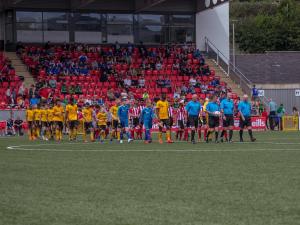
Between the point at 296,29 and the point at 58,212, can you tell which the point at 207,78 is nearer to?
the point at 296,29

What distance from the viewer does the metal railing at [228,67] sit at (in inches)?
2003

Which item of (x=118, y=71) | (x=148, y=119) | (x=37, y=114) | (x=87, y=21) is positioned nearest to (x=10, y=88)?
(x=118, y=71)

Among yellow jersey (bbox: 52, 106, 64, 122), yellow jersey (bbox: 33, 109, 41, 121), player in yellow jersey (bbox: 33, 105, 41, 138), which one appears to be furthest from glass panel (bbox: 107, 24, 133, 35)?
yellow jersey (bbox: 52, 106, 64, 122)

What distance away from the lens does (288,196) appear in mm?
11867

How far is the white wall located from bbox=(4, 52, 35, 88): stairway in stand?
12.7 m

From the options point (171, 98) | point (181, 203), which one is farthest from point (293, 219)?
point (171, 98)

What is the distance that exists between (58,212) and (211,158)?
9710 mm

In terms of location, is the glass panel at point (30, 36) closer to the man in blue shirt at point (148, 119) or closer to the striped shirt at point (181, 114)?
the striped shirt at point (181, 114)

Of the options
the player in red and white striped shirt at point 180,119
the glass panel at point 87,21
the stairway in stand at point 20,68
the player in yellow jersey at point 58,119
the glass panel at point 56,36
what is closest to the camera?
the player in red and white striped shirt at point 180,119

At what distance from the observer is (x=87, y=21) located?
5256cm

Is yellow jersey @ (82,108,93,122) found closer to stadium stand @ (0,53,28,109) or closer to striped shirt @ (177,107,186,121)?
striped shirt @ (177,107,186,121)

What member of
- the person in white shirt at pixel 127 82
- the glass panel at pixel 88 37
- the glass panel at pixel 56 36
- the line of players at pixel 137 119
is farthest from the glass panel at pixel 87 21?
the line of players at pixel 137 119

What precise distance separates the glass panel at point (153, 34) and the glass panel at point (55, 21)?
5.10m

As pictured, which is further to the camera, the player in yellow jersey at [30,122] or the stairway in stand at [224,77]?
the stairway in stand at [224,77]
